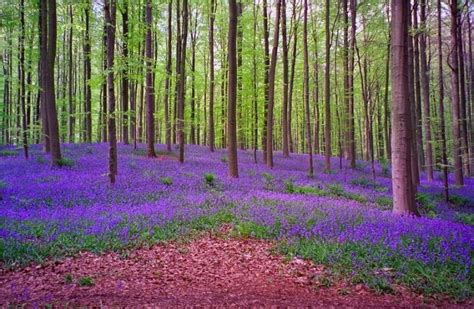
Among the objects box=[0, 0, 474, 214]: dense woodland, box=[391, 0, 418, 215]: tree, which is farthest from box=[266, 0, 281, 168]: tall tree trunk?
box=[391, 0, 418, 215]: tree

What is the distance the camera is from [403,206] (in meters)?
8.83

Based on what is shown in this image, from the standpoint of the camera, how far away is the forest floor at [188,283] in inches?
185

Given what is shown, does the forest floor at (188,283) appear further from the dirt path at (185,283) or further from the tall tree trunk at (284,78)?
the tall tree trunk at (284,78)

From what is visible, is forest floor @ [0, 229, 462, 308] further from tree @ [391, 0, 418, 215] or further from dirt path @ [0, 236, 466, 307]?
tree @ [391, 0, 418, 215]

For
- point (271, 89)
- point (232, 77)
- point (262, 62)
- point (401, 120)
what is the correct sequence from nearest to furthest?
1. point (401, 120)
2. point (232, 77)
3. point (271, 89)
4. point (262, 62)

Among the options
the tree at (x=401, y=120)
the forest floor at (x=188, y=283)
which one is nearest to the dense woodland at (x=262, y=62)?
the tree at (x=401, y=120)

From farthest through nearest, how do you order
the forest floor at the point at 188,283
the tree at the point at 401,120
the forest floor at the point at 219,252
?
the tree at the point at 401,120 < the forest floor at the point at 219,252 < the forest floor at the point at 188,283

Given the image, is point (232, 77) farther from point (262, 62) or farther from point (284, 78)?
point (262, 62)

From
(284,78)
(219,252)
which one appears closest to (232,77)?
(284,78)

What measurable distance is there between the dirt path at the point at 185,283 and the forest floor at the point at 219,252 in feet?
0.06

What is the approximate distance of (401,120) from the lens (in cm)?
866

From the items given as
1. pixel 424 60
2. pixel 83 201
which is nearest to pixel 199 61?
pixel 424 60

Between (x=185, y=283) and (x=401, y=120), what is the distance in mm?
6986

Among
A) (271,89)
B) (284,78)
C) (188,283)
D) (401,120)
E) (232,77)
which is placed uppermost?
(284,78)
